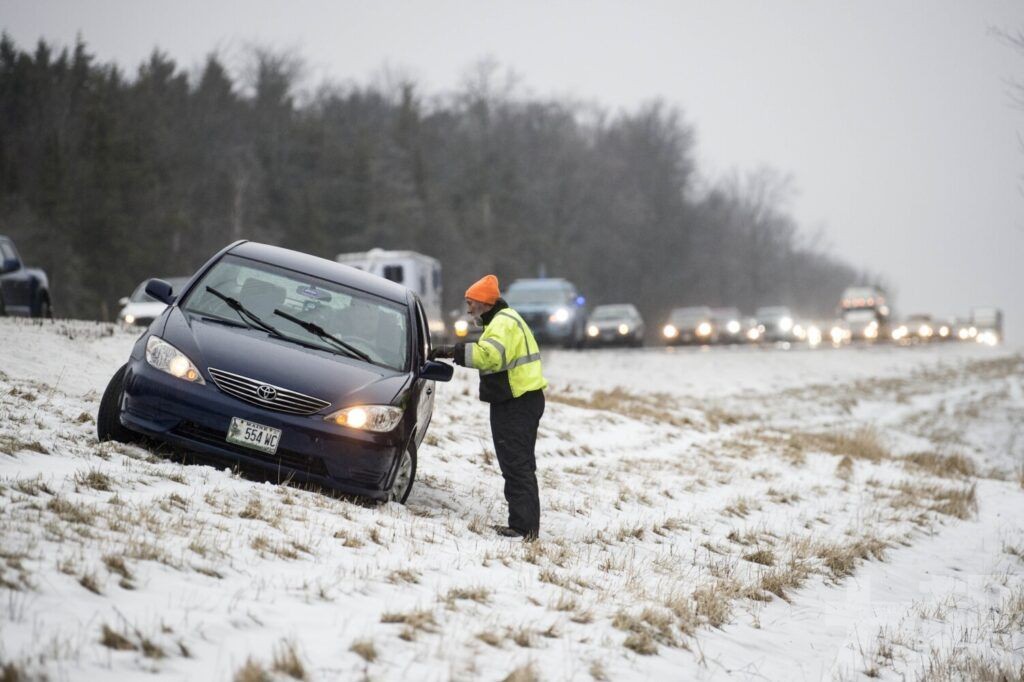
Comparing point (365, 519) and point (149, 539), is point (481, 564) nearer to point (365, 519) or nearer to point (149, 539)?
point (365, 519)

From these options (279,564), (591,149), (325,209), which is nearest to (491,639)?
(279,564)

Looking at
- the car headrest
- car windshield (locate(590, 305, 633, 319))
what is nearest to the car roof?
the car headrest

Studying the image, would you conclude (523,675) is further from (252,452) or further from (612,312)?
(612,312)

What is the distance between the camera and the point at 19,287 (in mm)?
17891

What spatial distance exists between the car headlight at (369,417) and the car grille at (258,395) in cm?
18

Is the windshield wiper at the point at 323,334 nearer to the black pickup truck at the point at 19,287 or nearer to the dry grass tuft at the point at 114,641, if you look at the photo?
the dry grass tuft at the point at 114,641

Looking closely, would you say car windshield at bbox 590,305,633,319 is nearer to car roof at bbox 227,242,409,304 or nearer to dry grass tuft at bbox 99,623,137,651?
car roof at bbox 227,242,409,304

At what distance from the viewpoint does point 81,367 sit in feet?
40.1

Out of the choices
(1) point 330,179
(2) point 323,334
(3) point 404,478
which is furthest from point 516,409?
(1) point 330,179

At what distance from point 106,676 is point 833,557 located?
616 centimetres

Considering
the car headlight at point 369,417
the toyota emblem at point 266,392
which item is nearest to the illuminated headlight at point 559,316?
the car headlight at point 369,417

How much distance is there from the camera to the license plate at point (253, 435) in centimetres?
728

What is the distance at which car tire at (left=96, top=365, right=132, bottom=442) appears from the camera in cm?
759

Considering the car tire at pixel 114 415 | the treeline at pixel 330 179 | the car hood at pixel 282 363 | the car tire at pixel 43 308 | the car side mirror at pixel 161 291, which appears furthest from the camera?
the treeline at pixel 330 179
